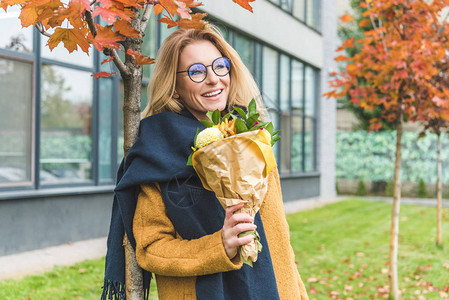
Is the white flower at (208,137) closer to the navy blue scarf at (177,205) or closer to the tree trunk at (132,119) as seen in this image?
the navy blue scarf at (177,205)

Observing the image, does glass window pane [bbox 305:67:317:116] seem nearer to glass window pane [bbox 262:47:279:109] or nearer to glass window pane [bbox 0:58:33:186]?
glass window pane [bbox 262:47:279:109]

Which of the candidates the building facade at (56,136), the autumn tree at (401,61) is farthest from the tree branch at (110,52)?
the autumn tree at (401,61)

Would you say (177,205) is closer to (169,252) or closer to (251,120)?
(169,252)

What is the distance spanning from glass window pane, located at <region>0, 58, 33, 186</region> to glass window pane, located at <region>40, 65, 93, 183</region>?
0.90ft

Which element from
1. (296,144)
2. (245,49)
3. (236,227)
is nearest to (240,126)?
(236,227)

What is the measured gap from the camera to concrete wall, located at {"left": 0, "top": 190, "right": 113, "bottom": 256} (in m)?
6.12

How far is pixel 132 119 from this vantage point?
173cm

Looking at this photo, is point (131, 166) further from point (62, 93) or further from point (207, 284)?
point (62, 93)

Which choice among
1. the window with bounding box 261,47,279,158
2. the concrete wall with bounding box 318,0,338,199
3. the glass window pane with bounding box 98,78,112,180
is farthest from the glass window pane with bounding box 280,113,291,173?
the glass window pane with bounding box 98,78,112,180

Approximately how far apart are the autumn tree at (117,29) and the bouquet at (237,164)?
15.2 inches

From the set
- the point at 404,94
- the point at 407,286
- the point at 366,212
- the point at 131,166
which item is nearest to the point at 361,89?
the point at 404,94

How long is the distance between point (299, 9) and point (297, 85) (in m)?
2.31

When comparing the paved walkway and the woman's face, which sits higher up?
the woman's face

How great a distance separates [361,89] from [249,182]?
427 cm
